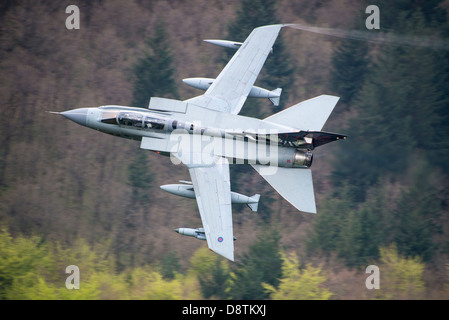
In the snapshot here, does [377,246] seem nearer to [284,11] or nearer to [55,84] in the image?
[284,11]

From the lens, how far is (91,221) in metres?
46.0

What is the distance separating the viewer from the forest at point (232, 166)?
3994 centimetres

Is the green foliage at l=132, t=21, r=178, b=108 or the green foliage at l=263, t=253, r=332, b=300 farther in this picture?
the green foliage at l=132, t=21, r=178, b=108

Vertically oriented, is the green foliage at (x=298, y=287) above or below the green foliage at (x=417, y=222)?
below

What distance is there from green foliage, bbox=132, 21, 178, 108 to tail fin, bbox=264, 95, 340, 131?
50.6ft

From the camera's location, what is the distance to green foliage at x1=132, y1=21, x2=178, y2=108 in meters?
45.9

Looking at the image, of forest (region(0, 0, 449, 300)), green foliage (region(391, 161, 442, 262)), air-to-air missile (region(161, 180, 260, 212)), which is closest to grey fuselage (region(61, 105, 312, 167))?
air-to-air missile (region(161, 180, 260, 212))

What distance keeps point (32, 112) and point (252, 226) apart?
17.8 metres

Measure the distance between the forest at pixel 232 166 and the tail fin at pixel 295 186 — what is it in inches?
236

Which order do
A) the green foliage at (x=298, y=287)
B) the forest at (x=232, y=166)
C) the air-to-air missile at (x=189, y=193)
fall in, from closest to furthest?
the air-to-air missile at (x=189, y=193)
the green foliage at (x=298, y=287)
the forest at (x=232, y=166)

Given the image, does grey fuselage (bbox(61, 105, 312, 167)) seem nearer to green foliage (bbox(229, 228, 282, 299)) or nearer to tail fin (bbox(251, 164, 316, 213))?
tail fin (bbox(251, 164, 316, 213))

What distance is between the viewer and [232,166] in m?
45.6

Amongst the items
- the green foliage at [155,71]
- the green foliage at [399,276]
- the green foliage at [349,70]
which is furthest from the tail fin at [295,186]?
the green foliage at [349,70]

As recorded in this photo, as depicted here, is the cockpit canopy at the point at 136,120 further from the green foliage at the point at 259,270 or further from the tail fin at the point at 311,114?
the green foliage at the point at 259,270
